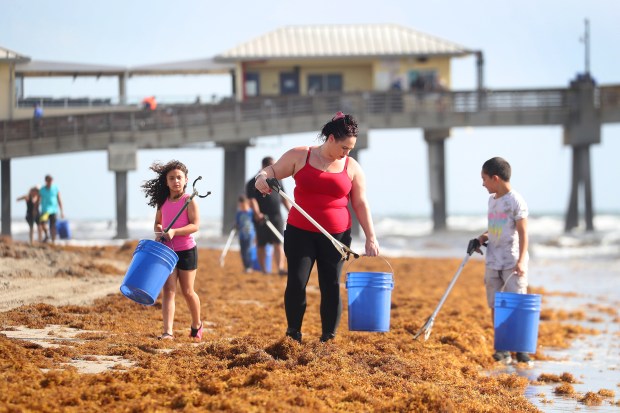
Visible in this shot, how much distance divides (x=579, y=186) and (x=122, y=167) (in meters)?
16.8

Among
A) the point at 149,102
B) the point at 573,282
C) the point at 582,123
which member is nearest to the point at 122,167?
the point at 149,102

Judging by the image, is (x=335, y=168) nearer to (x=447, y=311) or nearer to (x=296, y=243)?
(x=296, y=243)

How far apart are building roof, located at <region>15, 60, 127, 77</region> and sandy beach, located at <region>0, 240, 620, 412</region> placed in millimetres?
17834

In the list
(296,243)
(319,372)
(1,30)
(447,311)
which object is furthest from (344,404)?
(1,30)

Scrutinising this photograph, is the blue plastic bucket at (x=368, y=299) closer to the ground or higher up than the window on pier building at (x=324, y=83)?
closer to the ground

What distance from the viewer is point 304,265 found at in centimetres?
785

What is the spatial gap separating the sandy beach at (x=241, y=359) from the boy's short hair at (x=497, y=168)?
1.53 meters

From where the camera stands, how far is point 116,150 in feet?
107

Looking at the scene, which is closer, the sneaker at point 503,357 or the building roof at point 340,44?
the sneaker at point 503,357

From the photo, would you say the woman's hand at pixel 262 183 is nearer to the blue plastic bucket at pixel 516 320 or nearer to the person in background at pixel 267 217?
the blue plastic bucket at pixel 516 320

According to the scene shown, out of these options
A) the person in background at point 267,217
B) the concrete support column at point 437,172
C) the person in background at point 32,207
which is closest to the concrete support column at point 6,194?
the person in background at point 32,207

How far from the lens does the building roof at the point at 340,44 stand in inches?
1534

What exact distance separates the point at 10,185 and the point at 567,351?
19.8 metres

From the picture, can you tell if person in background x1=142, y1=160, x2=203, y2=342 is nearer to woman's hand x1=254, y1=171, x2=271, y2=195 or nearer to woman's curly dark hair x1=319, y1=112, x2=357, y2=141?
woman's hand x1=254, y1=171, x2=271, y2=195
